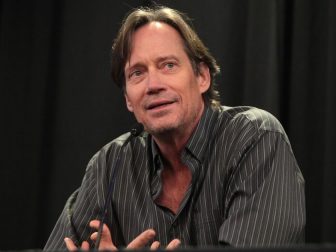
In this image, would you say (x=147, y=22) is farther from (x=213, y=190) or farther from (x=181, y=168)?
(x=213, y=190)

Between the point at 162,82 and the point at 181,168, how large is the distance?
0.31m

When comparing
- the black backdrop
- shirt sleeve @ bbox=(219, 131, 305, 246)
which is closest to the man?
shirt sleeve @ bbox=(219, 131, 305, 246)

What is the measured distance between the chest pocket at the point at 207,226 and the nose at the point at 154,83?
1.47 feet

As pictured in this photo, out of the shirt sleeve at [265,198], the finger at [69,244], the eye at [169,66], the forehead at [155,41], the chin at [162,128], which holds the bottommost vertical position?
the finger at [69,244]

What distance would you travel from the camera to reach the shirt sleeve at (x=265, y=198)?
1.64 metres

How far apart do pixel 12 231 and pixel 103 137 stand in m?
0.67

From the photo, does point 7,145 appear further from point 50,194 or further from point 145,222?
point 145,222

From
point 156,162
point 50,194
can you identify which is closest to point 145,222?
point 156,162

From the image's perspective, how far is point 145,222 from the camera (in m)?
1.94

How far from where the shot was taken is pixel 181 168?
2.04 metres

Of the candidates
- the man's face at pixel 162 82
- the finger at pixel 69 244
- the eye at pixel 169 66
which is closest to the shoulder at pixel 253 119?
the man's face at pixel 162 82

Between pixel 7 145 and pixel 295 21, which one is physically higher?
pixel 295 21

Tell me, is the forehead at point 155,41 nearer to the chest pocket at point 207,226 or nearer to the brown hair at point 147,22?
the brown hair at point 147,22

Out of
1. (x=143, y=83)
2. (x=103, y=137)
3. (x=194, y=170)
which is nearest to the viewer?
(x=194, y=170)
